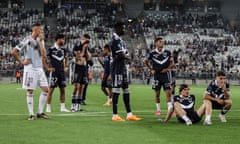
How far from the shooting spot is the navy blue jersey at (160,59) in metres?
14.9

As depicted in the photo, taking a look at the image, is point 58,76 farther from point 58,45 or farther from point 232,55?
point 232,55

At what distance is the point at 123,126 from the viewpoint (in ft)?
37.0

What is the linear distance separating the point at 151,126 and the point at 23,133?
285 centimetres

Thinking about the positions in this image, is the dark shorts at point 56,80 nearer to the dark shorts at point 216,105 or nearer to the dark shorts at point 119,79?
the dark shorts at point 119,79

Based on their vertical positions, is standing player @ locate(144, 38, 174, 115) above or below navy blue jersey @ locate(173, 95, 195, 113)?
above

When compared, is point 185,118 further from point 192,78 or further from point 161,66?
point 192,78

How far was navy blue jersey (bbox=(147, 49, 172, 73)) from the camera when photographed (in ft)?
49.0

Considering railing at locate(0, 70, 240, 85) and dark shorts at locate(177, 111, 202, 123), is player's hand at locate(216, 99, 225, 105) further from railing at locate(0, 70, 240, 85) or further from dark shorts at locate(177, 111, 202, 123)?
railing at locate(0, 70, 240, 85)

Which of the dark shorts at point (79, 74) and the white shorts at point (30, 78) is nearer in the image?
the white shorts at point (30, 78)

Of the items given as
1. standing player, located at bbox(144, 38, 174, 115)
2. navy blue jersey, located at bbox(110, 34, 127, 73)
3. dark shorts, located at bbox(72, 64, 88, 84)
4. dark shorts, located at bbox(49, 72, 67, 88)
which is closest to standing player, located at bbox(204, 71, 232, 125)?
navy blue jersey, located at bbox(110, 34, 127, 73)

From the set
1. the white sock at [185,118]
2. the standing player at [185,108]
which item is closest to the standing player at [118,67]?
the standing player at [185,108]

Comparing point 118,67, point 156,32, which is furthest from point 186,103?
point 156,32

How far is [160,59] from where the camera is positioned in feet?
48.9

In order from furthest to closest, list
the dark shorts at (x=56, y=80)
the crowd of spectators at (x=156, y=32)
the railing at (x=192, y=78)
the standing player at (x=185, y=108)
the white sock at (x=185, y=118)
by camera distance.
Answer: the crowd of spectators at (x=156, y=32) < the railing at (x=192, y=78) < the dark shorts at (x=56, y=80) < the standing player at (x=185, y=108) < the white sock at (x=185, y=118)
